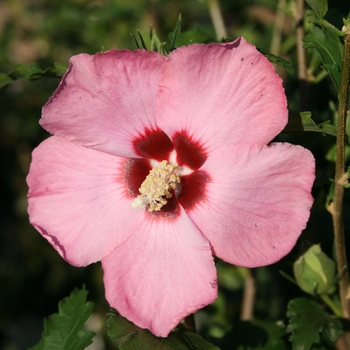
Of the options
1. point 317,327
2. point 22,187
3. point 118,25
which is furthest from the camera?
point 22,187

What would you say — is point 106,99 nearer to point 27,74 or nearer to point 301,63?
point 27,74

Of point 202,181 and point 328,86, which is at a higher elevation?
point 202,181

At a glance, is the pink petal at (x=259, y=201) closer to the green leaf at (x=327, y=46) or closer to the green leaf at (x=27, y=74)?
the green leaf at (x=327, y=46)

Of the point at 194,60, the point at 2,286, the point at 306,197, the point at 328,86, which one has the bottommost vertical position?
the point at 2,286

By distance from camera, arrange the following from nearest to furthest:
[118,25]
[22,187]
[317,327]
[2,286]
→ [317,327], [118,25], [2,286], [22,187]

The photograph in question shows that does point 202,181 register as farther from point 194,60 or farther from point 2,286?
point 2,286

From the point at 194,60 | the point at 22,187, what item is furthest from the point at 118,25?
the point at 194,60
